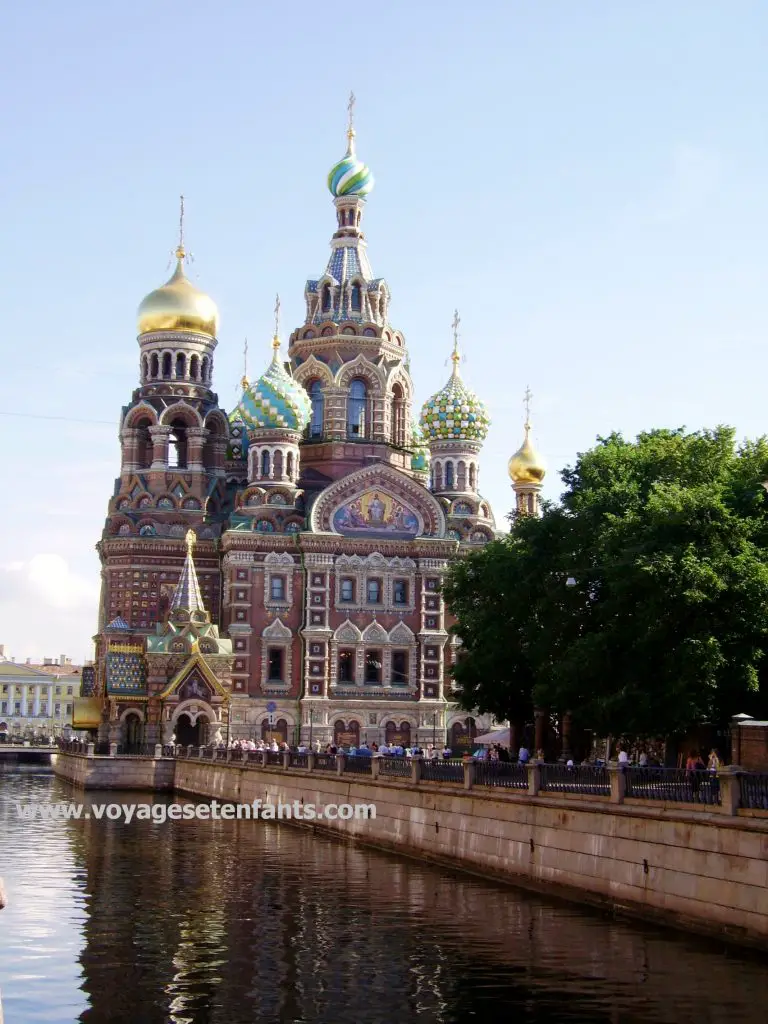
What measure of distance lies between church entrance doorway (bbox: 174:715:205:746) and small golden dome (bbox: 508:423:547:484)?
22.5 metres

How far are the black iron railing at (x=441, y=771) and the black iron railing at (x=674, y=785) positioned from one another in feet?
26.0

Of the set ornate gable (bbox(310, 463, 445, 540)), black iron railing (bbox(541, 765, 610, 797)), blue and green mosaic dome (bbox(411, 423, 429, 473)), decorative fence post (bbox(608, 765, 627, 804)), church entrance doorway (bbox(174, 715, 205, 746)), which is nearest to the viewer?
decorative fence post (bbox(608, 765, 627, 804))

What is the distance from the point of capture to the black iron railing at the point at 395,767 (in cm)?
3797

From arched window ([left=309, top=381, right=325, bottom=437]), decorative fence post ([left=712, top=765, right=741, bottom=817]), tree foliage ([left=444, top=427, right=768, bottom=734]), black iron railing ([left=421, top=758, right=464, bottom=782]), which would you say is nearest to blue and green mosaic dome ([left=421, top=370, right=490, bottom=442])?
arched window ([left=309, top=381, right=325, bottom=437])

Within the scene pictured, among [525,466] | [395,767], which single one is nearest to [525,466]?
[525,466]

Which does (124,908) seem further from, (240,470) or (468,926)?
(240,470)

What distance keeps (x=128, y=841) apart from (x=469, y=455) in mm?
40765

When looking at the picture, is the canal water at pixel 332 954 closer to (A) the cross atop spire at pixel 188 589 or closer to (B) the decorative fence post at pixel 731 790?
(B) the decorative fence post at pixel 731 790

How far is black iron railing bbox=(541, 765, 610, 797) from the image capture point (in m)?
28.2

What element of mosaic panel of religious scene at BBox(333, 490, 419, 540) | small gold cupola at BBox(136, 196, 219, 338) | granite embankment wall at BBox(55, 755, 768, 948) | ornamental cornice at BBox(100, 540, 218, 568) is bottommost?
granite embankment wall at BBox(55, 755, 768, 948)

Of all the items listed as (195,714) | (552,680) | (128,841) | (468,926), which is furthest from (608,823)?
(195,714)

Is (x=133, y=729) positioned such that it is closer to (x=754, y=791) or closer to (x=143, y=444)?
(x=143, y=444)

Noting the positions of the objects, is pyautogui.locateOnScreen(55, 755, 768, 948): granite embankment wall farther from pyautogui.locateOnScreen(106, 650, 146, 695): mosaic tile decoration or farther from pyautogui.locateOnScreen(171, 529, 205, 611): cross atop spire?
pyautogui.locateOnScreen(171, 529, 205, 611): cross atop spire

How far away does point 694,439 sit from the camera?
121 feet
